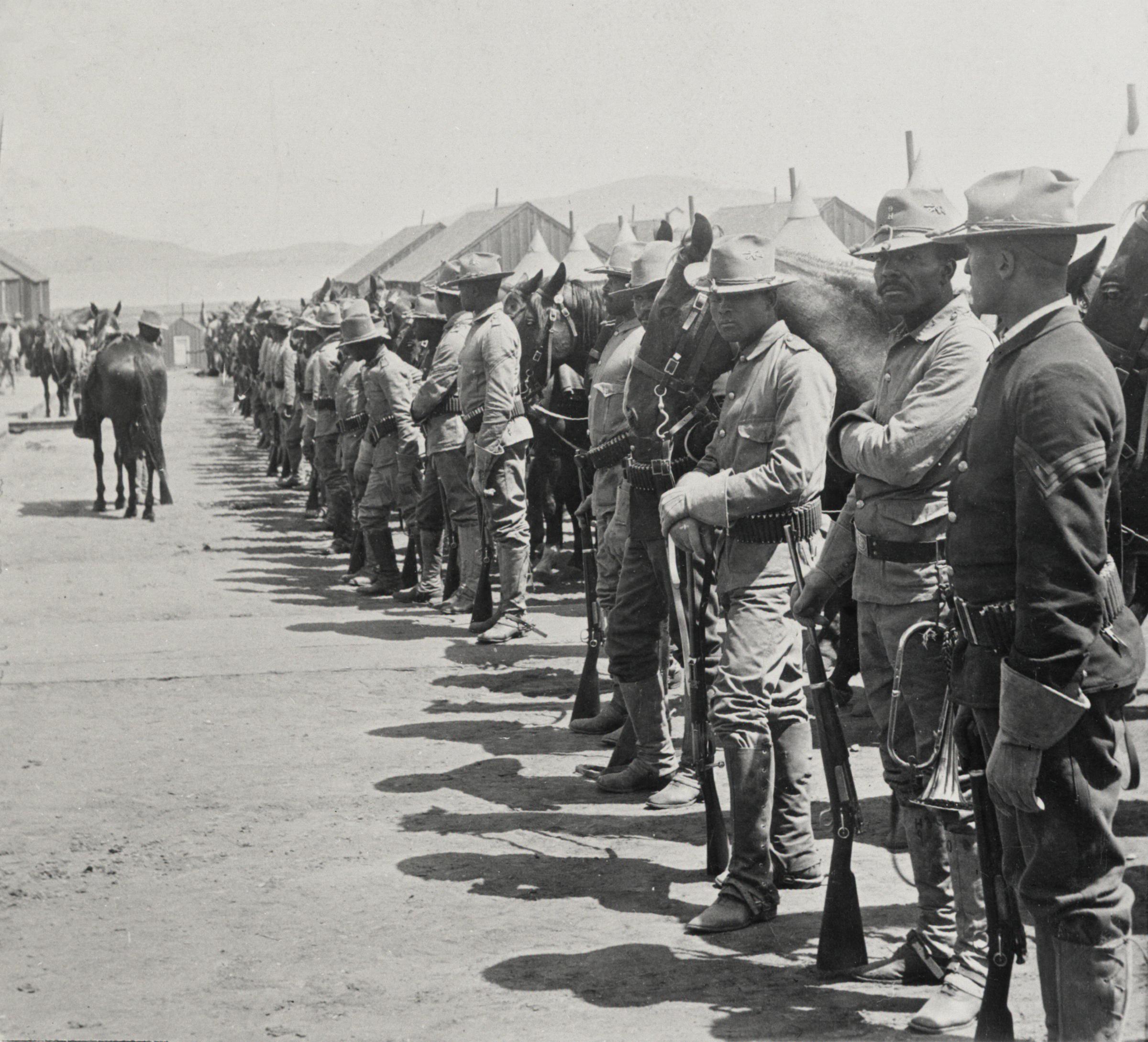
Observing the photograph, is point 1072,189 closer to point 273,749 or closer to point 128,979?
point 128,979

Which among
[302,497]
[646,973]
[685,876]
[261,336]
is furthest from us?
[261,336]

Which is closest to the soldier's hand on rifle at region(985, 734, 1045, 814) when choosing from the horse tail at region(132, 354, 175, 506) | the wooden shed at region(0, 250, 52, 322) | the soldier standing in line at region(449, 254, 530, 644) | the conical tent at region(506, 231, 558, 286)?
the soldier standing in line at region(449, 254, 530, 644)

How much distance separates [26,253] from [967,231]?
160m

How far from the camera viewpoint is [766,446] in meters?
5.50

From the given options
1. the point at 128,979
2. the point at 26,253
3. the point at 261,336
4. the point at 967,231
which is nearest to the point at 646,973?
the point at 128,979

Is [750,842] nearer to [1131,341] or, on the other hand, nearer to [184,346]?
[1131,341]

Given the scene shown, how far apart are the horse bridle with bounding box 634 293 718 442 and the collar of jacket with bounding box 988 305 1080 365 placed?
288 cm

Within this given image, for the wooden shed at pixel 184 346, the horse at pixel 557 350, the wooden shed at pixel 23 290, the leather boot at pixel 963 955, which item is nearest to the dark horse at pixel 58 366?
the horse at pixel 557 350

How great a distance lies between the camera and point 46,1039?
4.43m

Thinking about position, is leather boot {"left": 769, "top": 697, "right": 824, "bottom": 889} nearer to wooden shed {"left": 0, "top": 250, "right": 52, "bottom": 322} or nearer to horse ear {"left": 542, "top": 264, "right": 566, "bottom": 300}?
horse ear {"left": 542, "top": 264, "right": 566, "bottom": 300}

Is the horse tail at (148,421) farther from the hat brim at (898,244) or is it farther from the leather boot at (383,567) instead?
the hat brim at (898,244)

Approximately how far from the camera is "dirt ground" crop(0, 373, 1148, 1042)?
180 inches

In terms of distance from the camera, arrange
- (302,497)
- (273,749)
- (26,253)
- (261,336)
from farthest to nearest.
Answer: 1. (26,253)
2. (261,336)
3. (302,497)
4. (273,749)

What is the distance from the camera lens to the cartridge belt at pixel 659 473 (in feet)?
21.9
